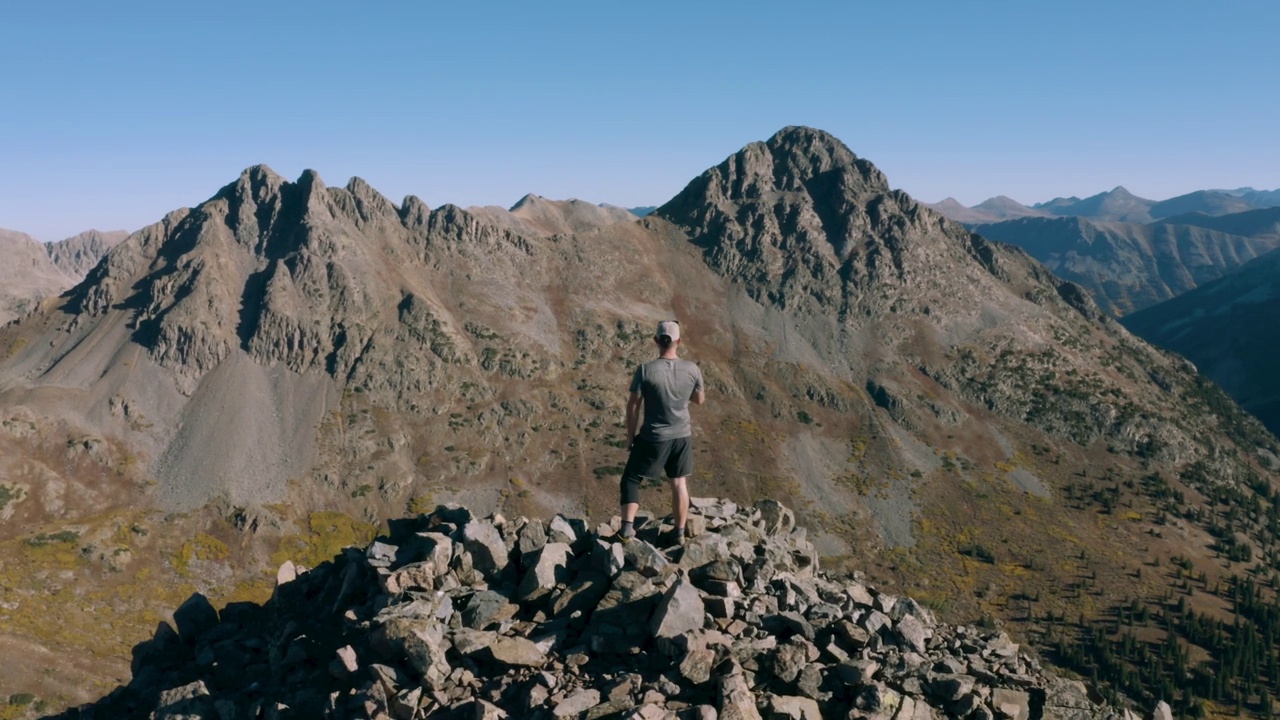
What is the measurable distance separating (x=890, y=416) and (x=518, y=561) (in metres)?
171

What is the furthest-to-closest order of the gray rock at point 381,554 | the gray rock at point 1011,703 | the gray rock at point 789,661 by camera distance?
the gray rock at point 381,554 < the gray rock at point 1011,703 < the gray rock at point 789,661

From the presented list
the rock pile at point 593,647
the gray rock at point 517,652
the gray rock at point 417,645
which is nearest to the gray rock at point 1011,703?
the rock pile at point 593,647

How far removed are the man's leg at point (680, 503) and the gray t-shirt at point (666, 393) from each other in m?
1.42

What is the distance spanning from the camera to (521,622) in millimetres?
17141

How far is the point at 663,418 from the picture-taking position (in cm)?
1752

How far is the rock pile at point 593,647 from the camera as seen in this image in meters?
14.4

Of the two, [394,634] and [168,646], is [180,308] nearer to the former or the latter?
[168,646]

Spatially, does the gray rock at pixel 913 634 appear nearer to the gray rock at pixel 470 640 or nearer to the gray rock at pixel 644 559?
the gray rock at pixel 644 559

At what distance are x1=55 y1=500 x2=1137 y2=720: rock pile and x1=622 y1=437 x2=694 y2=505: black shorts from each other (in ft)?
5.29

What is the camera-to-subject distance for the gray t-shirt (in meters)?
17.1

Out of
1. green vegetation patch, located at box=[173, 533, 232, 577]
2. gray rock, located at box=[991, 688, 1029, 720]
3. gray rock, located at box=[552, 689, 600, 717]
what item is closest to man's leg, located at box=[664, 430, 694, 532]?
gray rock, located at box=[552, 689, 600, 717]

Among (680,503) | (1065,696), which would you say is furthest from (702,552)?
(1065,696)

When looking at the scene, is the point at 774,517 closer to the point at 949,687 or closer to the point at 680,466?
the point at 680,466

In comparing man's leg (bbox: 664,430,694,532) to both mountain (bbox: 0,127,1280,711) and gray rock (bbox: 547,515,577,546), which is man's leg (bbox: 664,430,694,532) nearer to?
gray rock (bbox: 547,515,577,546)
